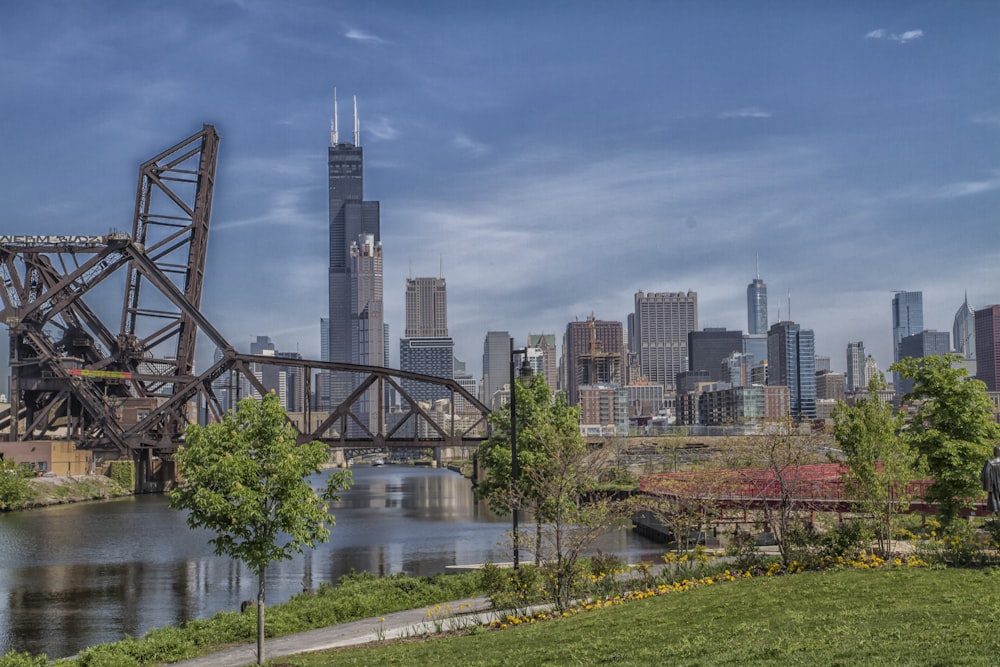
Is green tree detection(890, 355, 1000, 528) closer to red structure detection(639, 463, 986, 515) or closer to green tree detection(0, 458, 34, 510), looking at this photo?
red structure detection(639, 463, 986, 515)

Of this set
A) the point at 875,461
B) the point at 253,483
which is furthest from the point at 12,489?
the point at 875,461

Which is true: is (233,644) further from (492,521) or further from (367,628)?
(492,521)

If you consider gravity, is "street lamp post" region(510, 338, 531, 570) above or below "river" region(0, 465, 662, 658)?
above

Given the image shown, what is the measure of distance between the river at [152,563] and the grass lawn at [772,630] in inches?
570

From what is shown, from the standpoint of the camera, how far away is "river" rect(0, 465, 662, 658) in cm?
3469

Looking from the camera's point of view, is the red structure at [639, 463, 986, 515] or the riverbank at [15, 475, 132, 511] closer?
the red structure at [639, 463, 986, 515]

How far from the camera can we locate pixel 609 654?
18.2m

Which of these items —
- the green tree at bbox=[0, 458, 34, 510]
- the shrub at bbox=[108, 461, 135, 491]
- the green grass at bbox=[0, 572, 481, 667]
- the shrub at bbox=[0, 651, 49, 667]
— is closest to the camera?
the shrub at bbox=[0, 651, 49, 667]

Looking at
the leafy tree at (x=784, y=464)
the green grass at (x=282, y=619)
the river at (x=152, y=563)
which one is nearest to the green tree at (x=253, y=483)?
the green grass at (x=282, y=619)

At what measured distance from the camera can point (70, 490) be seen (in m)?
96.5

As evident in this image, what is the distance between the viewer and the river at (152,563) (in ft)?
114

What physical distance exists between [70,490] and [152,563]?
52.3m

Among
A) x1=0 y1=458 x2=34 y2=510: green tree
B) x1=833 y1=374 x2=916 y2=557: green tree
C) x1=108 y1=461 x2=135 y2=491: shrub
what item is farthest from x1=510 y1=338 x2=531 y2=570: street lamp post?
x1=108 y1=461 x2=135 y2=491: shrub

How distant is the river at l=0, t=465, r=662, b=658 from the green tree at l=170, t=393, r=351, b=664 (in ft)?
34.8
